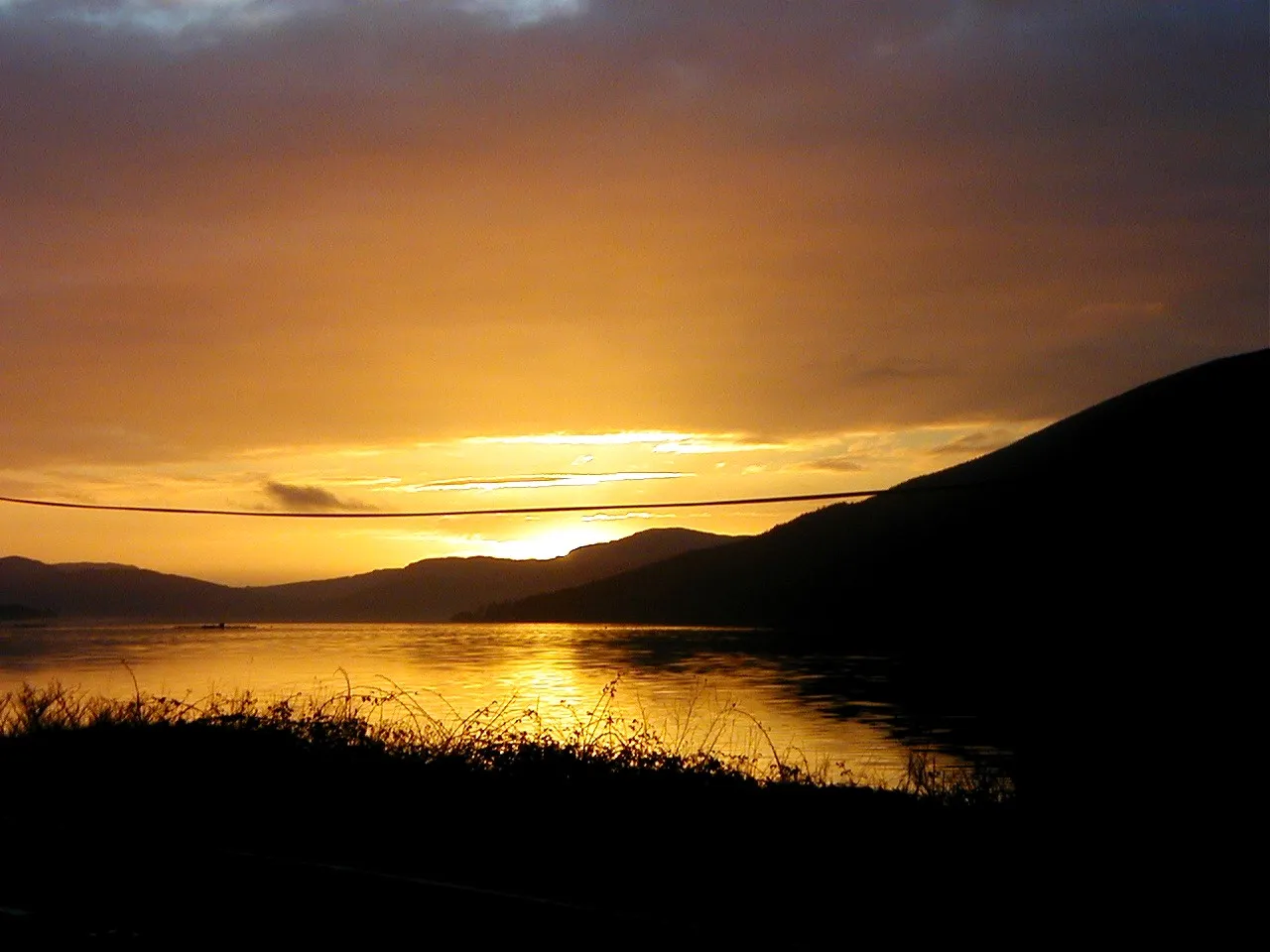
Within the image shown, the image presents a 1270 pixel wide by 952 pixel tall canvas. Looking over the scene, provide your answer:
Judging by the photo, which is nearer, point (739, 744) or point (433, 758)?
point (433, 758)

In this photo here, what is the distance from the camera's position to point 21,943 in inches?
302

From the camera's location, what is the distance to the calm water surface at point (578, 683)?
105ft

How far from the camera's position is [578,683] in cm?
5931

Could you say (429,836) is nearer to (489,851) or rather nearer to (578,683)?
(489,851)

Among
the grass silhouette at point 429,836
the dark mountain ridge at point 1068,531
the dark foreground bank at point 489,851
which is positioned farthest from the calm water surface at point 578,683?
the dark foreground bank at point 489,851

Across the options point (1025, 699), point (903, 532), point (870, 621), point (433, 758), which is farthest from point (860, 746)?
point (903, 532)

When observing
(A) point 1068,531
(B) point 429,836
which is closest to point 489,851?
(B) point 429,836

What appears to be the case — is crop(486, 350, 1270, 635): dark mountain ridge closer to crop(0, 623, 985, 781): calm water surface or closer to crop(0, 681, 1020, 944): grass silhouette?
crop(0, 681, 1020, 944): grass silhouette

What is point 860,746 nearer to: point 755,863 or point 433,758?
point 433,758

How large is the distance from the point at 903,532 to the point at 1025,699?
143m

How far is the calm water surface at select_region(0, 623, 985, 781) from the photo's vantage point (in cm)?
3216

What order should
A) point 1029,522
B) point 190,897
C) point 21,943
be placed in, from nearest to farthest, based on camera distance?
point 21,943
point 190,897
point 1029,522

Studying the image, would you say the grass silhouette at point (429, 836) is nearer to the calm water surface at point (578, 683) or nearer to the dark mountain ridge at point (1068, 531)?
the dark mountain ridge at point (1068, 531)

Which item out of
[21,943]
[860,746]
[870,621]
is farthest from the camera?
[870,621]
